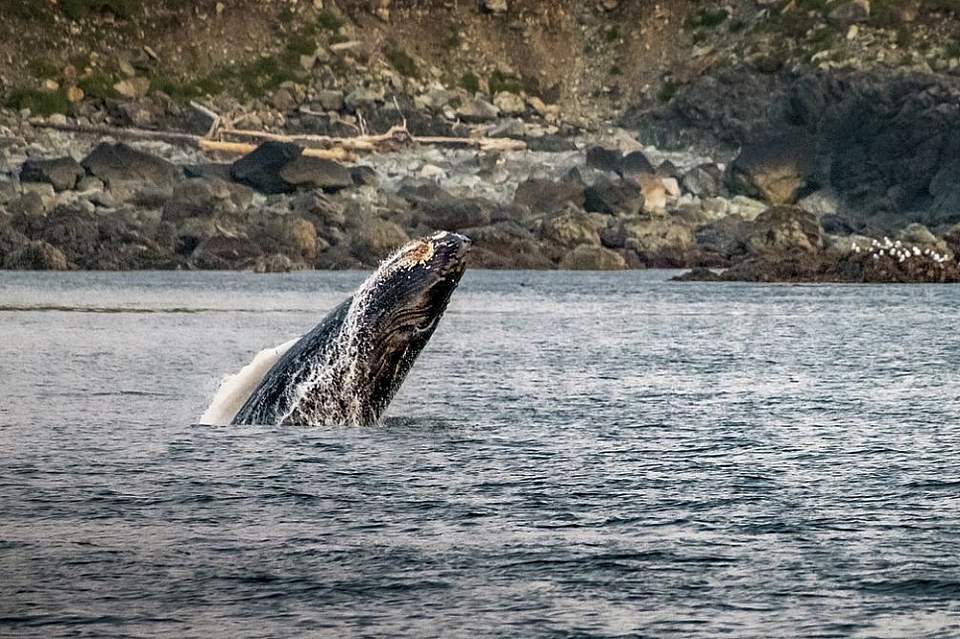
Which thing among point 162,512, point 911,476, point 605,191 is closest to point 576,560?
point 162,512

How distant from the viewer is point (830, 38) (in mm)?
146375

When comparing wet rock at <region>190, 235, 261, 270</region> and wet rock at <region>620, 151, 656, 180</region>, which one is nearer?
wet rock at <region>190, 235, 261, 270</region>

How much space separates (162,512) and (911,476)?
7.11 m

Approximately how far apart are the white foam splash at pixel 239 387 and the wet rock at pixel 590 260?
229 ft

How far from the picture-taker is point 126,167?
102 m

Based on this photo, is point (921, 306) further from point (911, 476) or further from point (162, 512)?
point (162, 512)

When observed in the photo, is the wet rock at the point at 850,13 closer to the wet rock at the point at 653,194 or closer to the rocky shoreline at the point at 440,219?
the rocky shoreline at the point at 440,219

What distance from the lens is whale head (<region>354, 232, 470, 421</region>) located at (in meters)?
17.8

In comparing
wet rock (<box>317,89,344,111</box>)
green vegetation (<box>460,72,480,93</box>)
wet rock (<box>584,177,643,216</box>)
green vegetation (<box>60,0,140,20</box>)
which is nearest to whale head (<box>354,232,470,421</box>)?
wet rock (<box>584,177,643,216</box>)

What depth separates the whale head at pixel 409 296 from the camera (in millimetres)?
17766

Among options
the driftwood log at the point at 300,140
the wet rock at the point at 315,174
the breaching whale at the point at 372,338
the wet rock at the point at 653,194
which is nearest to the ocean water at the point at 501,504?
the breaching whale at the point at 372,338

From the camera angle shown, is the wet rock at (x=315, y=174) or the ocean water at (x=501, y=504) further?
the wet rock at (x=315, y=174)

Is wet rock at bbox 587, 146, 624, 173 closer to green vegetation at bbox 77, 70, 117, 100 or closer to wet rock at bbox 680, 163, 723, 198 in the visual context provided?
wet rock at bbox 680, 163, 723, 198

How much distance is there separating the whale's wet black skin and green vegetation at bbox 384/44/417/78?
135979 mm
